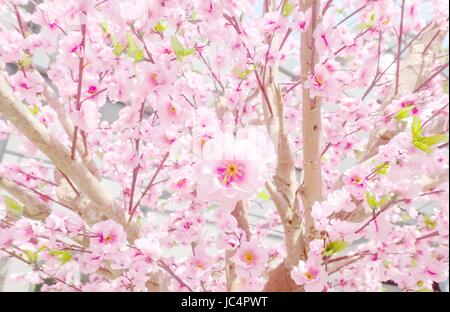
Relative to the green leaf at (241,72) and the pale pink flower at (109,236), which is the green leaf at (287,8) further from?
the pale pink flower at (109,236)

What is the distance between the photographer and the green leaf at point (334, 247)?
145 cm

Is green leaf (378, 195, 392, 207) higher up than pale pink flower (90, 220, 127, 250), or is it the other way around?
green leaf (378, 195, 392, 207)

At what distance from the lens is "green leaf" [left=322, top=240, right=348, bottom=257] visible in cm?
145

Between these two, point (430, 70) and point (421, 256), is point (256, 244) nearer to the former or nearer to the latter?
point (421, 256)

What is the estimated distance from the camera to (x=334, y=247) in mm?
1474

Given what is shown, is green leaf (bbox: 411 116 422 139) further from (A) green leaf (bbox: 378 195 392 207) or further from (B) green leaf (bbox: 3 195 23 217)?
(B) green leaf (bbox: 3 195 23 217)

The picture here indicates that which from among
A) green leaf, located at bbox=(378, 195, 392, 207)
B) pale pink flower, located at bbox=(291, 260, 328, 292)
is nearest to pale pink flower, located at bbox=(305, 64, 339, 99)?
green leaf, located at bbox=(378, 195, 392, 207)

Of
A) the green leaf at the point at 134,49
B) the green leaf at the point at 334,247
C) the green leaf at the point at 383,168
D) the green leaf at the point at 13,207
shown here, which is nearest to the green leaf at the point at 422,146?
the green leaf at the point at 383,168

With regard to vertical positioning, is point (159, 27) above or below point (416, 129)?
above

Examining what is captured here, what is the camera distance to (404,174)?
1413 millimetres

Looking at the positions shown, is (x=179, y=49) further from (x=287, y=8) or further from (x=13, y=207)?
(x=13, y=207)

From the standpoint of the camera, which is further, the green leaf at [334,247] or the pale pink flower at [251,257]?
the pale pink flower at [251,257]

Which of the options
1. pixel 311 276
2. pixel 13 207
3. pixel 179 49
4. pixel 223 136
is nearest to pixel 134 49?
pixel 179 49
